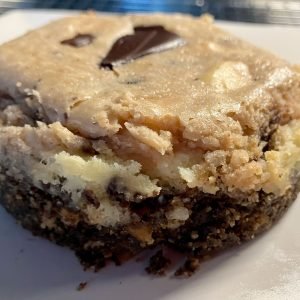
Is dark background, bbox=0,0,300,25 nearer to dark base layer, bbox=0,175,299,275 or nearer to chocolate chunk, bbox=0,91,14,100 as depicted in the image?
chocolate chunk, bbox=0,91,14,100

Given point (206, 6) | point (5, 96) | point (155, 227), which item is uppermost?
point (5, 96)

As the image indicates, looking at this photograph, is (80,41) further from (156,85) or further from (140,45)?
(156,85)

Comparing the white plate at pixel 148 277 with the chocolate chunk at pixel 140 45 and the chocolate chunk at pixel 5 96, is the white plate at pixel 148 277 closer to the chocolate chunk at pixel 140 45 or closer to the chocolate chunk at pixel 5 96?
the chocolate chunk at pixel 5 96

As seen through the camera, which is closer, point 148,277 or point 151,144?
point 151,144

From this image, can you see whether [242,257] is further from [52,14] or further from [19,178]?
[52,14]

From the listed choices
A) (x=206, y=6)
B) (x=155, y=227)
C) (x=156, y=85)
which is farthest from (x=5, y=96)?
(x=206, y=6)
